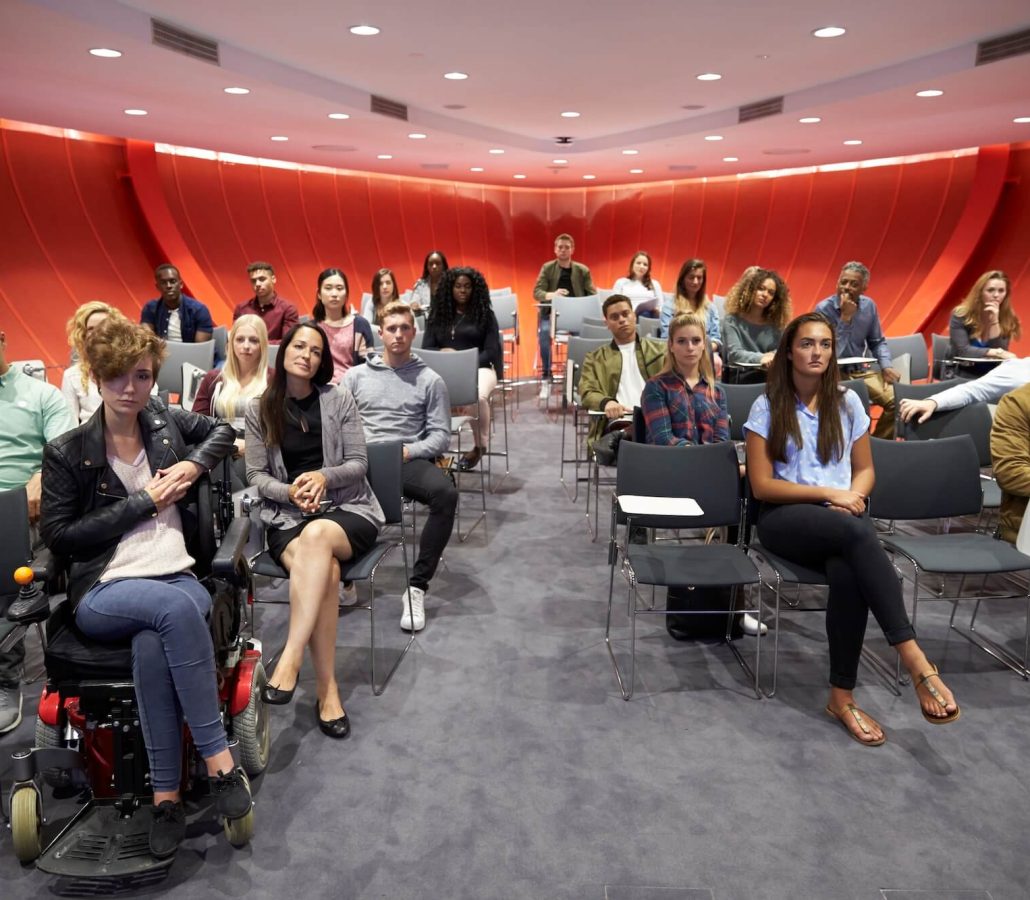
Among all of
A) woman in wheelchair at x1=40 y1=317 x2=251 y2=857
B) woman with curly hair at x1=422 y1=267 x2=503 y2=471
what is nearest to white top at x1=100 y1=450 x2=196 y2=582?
woman in wheelchair at x1=40 y1=317 x2=251 y2=857

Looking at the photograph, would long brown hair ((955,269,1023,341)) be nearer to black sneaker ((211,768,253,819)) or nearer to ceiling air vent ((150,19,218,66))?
ceiling air vent ((150,19,218,66))

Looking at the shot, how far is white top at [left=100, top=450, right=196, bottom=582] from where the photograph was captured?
272 cm

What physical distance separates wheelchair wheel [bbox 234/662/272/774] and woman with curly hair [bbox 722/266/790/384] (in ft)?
12.5

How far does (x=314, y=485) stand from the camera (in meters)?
3.40

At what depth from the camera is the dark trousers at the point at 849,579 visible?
320cm

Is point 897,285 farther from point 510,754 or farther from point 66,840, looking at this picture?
point 66,840

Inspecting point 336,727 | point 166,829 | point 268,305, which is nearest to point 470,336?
point 268,305

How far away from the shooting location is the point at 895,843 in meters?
2.62

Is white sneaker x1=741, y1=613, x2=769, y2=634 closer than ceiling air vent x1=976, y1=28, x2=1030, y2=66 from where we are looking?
Yes

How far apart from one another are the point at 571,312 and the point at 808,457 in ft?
18.2

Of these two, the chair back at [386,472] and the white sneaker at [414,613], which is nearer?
the chair back at [386,472]

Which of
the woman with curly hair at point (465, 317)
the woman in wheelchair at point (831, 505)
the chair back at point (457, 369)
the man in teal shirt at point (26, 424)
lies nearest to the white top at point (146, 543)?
the man in teal shirt at point (26, 424)

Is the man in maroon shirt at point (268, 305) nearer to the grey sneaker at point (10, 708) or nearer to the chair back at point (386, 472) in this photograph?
the chair back at point (386, 472)

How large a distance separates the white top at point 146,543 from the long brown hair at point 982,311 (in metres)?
5.65
